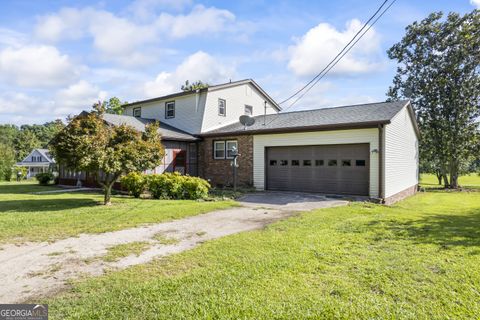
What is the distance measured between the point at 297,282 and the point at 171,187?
9.21 metres

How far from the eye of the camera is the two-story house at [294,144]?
12.3 metres

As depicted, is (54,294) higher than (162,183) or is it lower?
lower

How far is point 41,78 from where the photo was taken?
21109 mm

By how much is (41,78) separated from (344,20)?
21.0 meters

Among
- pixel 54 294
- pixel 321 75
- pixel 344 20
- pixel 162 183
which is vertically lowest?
pixel 54 294

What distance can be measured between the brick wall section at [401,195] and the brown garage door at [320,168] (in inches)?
38.8

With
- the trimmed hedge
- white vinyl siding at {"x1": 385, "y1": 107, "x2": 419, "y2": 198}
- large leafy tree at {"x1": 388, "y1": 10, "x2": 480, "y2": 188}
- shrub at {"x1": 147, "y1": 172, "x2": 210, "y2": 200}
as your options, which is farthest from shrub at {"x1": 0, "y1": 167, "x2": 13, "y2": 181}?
large leafy tree at {"x1": 388, "y1": 10, "x2": 480, "y2": 188}

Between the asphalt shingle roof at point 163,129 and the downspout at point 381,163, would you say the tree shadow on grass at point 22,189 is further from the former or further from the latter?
the downspout at point 381,163

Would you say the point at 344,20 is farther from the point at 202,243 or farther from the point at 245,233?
the point at 202,243

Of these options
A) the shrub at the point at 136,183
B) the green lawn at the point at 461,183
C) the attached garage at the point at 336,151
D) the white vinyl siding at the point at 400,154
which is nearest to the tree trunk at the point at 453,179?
the green lawn at the point at 461,183

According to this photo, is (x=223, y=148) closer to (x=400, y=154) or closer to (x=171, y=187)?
(x=171, y=187)

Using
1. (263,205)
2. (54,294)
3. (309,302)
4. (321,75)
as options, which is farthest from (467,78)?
(54,294)

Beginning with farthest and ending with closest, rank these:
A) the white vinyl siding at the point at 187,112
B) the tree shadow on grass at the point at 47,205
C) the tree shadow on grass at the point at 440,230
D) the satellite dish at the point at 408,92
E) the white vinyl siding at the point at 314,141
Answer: the satellite dish at the point at 408,92 → the white vinyl siding at the point at 187,112 → the white vinyl siding at the point at 314,141 → the tree shadow on grass at the point at 47,205 → the tree shadow on grass at the point at 440,230

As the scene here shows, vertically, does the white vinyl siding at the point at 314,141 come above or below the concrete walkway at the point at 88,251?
above
